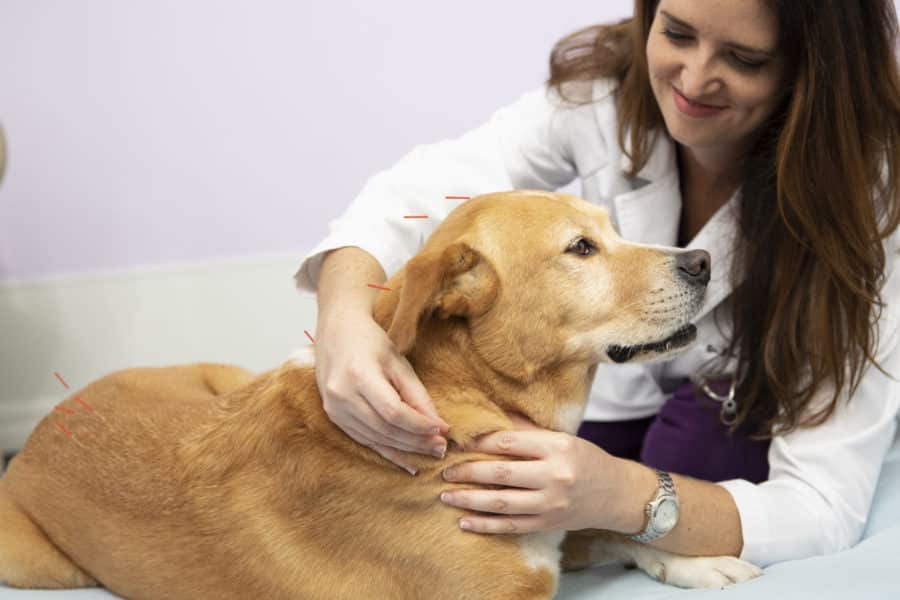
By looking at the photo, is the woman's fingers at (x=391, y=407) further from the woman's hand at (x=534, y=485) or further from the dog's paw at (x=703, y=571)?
the dog's paw at (x=703, y=571)

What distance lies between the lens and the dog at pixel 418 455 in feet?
5.21

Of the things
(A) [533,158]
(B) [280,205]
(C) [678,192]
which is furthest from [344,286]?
(B) [280,205]

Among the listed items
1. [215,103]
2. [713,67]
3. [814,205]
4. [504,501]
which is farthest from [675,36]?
[215,103]

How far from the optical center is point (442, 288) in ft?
5.22

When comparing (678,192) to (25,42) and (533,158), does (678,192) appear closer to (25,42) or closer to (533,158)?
(533,158)

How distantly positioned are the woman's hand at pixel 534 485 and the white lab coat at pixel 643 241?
15.4 inches

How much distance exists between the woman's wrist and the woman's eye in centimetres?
86

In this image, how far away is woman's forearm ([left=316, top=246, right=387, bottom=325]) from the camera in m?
1.68

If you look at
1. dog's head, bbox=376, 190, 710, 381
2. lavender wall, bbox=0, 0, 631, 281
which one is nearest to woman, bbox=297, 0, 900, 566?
dog's head, bbox=376, 190, 710, 381

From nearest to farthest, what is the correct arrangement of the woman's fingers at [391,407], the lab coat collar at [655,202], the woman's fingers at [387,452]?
1. the woman's fingers at [391,407]
2. the woman's fingers at [387,452]
3. the lab coat collar at [655,202]

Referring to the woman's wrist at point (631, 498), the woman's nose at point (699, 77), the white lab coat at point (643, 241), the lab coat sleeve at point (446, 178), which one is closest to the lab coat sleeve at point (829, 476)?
the white lab coat at point (643, 241)

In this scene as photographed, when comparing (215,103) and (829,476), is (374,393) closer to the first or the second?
(829,476)

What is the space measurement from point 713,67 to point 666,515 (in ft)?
2.88

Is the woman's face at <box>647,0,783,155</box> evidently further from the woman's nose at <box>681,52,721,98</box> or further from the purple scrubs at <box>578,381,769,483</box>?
the purple scrubs at <box>578,381,769,483</box>
